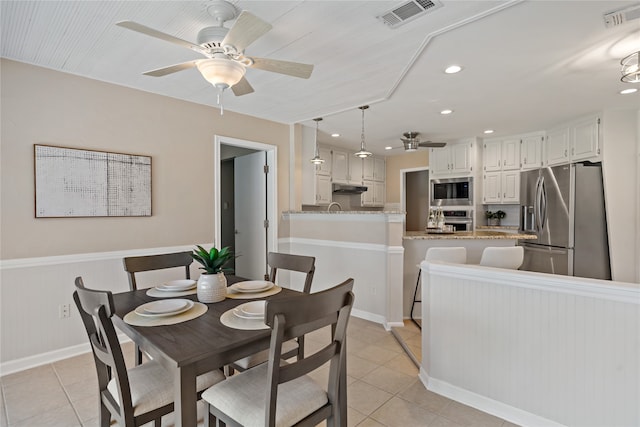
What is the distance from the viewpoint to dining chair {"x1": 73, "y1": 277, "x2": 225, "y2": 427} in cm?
127

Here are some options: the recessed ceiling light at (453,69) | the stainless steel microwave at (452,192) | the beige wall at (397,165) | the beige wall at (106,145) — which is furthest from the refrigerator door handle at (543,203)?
the beige wall at (106,145)

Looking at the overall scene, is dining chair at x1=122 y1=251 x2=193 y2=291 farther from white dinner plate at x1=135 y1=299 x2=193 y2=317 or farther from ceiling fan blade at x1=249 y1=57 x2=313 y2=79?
ceiling fan blade at x1=249 y1=57 x2=313 y2=79

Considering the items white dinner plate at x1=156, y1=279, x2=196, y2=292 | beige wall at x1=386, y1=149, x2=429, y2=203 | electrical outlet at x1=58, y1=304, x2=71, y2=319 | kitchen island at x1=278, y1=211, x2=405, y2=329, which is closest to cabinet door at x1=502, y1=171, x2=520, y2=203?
beige wall at x1=386, y1=149, x2=429, y2=203

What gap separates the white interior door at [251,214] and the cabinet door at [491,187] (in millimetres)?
3787

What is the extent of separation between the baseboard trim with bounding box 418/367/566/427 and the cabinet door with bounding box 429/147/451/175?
4231mm

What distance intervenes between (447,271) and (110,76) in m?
3.23

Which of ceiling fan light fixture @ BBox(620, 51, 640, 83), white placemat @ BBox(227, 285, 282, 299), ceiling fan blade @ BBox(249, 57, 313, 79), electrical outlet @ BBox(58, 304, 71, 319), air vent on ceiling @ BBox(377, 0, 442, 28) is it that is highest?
air vent on ceiling @ BBox(377, 0, 442, 28)

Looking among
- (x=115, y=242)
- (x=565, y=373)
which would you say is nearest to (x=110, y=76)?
(x=115, y=242)

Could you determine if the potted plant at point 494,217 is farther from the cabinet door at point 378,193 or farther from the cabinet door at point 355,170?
the cabinet door at point 355,170

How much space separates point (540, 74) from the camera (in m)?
2.81

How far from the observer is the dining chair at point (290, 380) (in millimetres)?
1156

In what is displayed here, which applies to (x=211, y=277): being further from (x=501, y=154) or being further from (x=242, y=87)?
(x=501, y=154)

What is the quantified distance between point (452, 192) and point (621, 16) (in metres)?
3.87

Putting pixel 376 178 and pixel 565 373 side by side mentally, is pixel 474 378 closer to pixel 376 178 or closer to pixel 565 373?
pixel 565 373
